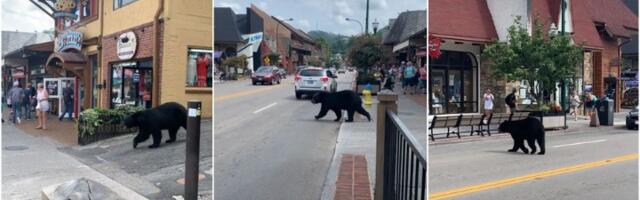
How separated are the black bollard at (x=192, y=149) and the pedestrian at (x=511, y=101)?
3.58 feet

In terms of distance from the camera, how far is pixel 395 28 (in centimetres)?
133

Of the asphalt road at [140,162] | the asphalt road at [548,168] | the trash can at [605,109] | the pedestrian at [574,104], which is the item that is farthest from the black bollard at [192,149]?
the trash can at [605,109]

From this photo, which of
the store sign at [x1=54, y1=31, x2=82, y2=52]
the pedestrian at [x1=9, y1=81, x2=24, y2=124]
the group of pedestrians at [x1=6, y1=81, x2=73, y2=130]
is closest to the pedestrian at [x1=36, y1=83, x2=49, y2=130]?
the group of pedestrians at [x1=6, y1=81, x2=73, y2=130]

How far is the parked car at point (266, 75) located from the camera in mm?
1327

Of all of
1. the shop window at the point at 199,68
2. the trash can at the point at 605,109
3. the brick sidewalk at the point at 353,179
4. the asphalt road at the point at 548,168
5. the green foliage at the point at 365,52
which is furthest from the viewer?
the trash can at the point at 605,109

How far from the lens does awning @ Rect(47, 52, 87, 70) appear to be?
79.1 inches

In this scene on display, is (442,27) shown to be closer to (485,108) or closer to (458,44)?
(458,44)

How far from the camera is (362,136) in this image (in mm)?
1447

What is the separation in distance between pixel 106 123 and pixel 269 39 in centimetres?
105

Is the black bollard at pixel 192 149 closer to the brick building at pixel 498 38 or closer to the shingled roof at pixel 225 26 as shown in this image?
the shingled roof at pixel 225 26

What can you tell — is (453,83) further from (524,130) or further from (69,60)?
(69,60)

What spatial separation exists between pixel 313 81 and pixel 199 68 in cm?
45

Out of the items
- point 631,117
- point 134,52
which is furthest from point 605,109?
point 134,52

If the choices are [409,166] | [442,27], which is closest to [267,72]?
[409,166]
